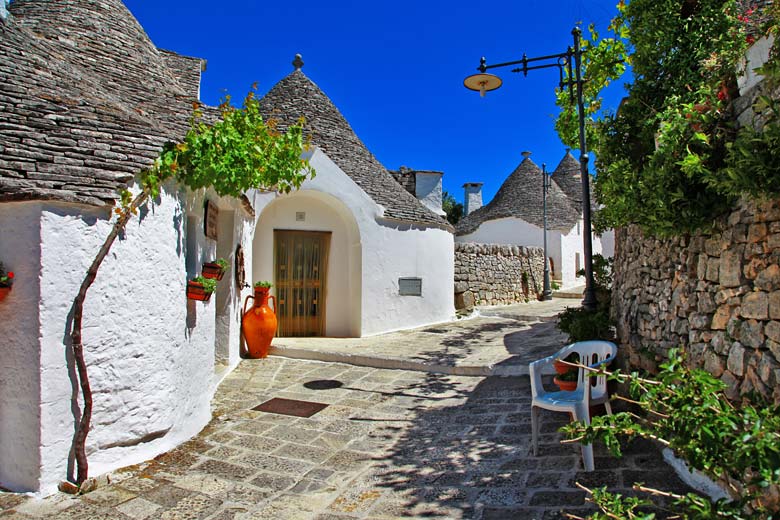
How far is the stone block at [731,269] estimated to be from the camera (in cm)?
305

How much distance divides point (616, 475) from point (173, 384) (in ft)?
11.7

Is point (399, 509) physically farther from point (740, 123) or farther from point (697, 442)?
point (740, 123)

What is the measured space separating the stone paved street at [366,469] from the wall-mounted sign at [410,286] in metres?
5.16

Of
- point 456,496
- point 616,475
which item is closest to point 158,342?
point 456,496

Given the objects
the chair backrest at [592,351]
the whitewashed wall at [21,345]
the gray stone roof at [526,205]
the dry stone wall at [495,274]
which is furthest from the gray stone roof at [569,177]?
the whitewashed wall at [21,345]

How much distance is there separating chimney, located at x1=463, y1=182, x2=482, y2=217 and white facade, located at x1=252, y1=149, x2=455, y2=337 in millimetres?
17684

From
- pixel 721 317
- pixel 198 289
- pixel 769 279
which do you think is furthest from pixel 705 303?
pixel 198 289

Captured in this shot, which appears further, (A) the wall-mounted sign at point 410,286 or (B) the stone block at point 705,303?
(A) the wall-mounted sign at point 410,286

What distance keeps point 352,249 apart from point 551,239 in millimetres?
14974

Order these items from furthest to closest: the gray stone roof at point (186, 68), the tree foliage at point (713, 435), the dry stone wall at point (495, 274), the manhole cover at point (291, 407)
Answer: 1. the dry stone wall at point (495, 274)
2. the gray stone roof at point (186, 68)
3. the manhole cover at point (291, 407)
4. the tree foliage at point (713, 435)

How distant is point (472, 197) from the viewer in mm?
28797

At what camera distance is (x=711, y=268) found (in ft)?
11.1

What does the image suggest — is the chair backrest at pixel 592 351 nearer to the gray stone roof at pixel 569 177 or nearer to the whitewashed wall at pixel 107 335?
the whitewashed wall at pixel 107 335

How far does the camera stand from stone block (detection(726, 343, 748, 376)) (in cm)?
297
